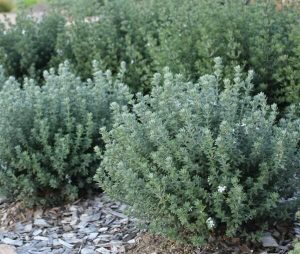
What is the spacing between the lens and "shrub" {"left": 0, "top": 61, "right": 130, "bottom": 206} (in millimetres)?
4051

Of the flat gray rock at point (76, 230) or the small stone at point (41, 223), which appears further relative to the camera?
the small stone at point (41, 223)

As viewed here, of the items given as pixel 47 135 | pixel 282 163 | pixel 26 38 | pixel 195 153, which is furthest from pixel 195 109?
pixel 26 38

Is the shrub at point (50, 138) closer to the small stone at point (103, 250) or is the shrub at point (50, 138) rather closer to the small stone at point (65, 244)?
the small stone at point (65, 244)

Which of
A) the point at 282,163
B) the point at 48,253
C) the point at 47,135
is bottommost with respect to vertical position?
the point at 48,253

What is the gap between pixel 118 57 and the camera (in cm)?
576

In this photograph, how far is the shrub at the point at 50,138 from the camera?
4.05 metres

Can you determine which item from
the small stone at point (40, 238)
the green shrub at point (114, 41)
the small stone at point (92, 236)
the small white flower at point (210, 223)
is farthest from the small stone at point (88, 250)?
the green shrub at point (114, 41)

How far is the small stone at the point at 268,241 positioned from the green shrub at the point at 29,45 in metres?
3.15

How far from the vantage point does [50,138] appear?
13.7 ft

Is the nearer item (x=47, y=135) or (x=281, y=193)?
(x=281, y=193)

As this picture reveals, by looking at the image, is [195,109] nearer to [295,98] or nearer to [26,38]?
[295,98]

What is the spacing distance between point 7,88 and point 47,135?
50 centimetres

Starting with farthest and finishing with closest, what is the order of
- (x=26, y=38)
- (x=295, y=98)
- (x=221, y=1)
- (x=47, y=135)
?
(x=26, y=38) < (x=221, y=1) < (x=295, y=98) < (x=47, y=135)

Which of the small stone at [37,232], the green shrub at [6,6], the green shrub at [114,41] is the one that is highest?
the green shrub at [114,41]
